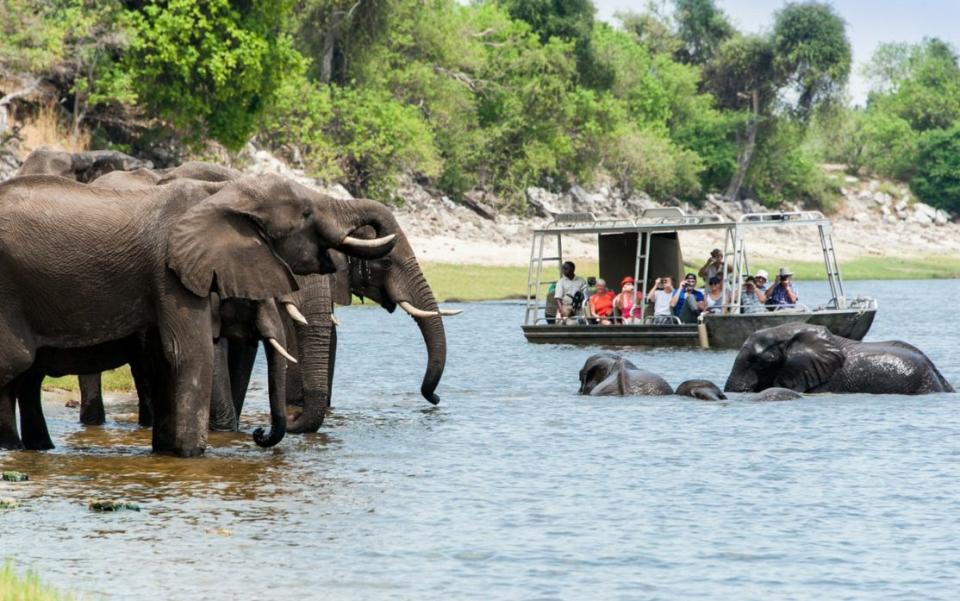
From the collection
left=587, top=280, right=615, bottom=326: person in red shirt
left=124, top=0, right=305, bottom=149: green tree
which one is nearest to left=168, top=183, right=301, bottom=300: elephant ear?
left=587, top=280, right=615, bottom=326: person in red shirt

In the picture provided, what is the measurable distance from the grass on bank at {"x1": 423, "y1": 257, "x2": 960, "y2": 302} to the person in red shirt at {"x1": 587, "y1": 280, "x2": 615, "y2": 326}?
46.3 feet

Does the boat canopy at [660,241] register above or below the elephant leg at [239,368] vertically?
above

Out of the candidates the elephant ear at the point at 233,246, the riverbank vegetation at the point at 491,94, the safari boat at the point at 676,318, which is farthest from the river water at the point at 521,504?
the riverbank vegetation at the point at 491,94

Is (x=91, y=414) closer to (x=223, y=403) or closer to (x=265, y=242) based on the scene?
(x=223, y=403)

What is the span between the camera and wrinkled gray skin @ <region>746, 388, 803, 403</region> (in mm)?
19141

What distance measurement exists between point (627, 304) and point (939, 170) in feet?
200

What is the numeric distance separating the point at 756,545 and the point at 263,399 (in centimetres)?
994

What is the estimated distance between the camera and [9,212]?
511 inches

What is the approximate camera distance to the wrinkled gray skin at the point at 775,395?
754 inches

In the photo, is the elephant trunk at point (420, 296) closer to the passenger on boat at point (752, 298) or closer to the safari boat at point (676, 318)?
the safari boat at point (676, 318)

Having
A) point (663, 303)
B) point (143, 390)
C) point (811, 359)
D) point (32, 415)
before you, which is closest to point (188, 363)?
point (32, 415)

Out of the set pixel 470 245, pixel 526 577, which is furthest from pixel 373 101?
pixel 526 577

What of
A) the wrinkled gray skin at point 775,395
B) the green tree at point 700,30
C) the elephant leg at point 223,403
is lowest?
the wrinkled gray skin at point 775,395

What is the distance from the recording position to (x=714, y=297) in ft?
95.8
